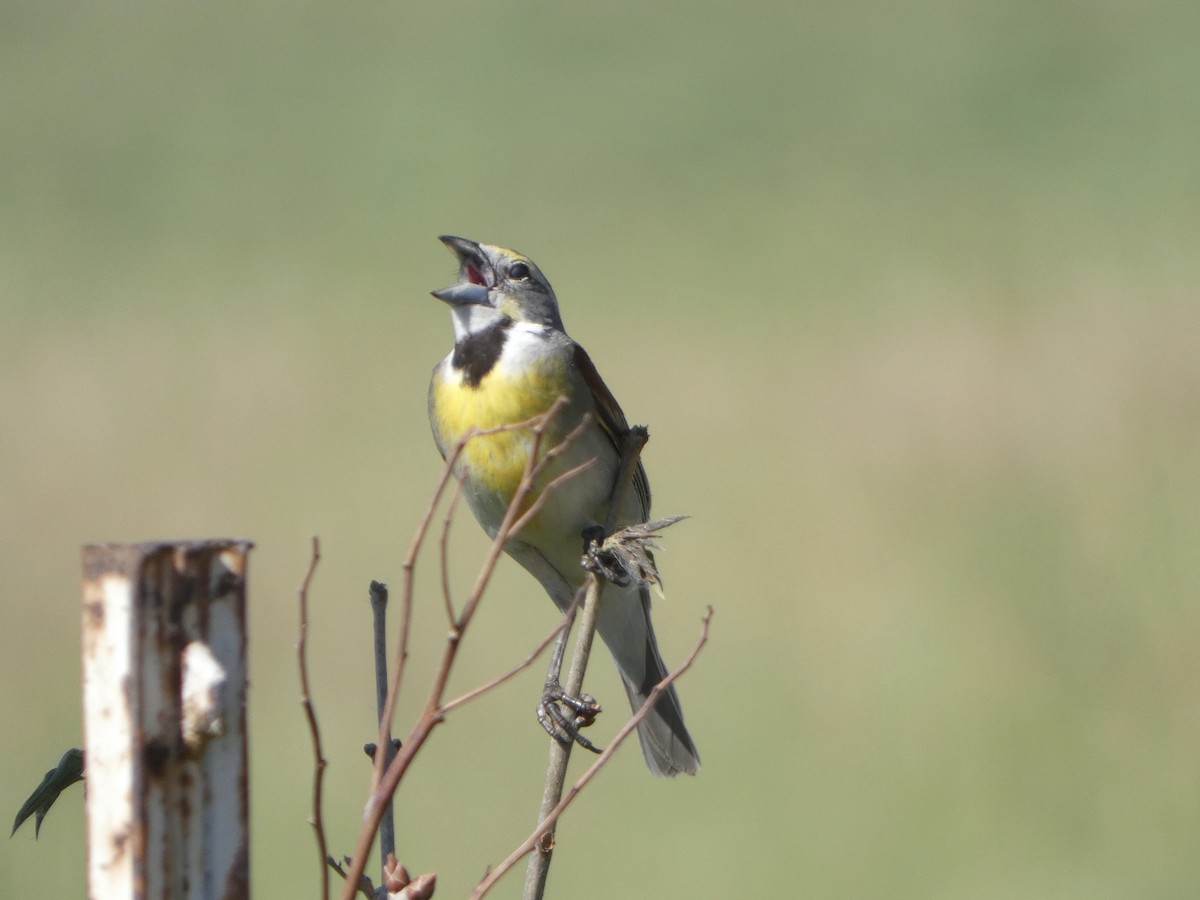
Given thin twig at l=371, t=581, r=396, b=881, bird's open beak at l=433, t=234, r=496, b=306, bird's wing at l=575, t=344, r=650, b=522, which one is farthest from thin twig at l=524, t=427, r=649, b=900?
bird's wing at l=575, t=344, r=650, b=522

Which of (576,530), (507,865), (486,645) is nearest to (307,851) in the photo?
(486,645)

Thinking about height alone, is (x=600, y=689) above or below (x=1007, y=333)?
below

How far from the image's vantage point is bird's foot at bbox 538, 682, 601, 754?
139 cm

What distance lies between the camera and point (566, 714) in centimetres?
220

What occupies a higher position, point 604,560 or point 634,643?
point 604,560

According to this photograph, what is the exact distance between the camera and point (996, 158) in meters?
11.0

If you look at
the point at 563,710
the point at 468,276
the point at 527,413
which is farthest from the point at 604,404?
the point at 563,710

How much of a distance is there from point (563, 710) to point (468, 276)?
1136 millimetres

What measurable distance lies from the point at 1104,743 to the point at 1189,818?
1.36 ft

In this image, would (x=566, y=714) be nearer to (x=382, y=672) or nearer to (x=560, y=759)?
(x=560, y=759)

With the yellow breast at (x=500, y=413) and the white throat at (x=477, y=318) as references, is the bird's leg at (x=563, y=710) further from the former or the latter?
the white throat at (x=477, y=318)

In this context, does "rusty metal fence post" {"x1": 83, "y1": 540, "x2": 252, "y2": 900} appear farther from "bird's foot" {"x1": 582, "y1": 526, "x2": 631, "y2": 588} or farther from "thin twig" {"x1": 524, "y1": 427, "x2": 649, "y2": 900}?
"bird's foot" {"x1": 582, "y1": 526, "x2": 631, "y2": 588}

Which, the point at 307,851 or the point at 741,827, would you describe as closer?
the point at 307,851

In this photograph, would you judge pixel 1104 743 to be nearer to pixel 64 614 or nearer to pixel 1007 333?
pixel 1007 333
